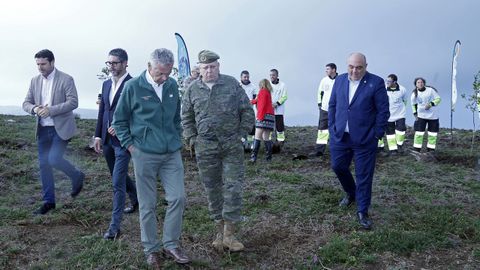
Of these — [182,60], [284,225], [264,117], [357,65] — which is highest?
[182,60]

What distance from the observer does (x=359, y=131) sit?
18.4ft

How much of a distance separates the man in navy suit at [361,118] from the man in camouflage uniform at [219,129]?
143 centimetres

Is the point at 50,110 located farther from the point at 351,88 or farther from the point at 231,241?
the point at 351,88

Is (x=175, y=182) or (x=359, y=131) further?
(x=359, y=131)

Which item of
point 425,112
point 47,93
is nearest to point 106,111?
point 47,93

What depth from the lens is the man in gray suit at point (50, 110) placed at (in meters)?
6.04

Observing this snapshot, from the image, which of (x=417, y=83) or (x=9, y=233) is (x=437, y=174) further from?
(x=9, y=233)

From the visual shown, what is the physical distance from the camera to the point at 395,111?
11.9 meters

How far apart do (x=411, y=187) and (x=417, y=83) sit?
5379 mm

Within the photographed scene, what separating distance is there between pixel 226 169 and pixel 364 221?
6.30 ft

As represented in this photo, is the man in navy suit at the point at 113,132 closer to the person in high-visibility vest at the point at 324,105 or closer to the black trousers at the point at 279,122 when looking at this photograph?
the person in high-visibility vest at the point at 324,105

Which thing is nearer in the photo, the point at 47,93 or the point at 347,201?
the point at 47,93

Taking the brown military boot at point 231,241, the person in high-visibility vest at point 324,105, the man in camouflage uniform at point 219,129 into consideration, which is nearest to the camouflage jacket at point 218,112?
the man in camouflage uniform at point 219,129

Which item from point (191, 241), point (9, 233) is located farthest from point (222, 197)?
point (9, 233)
